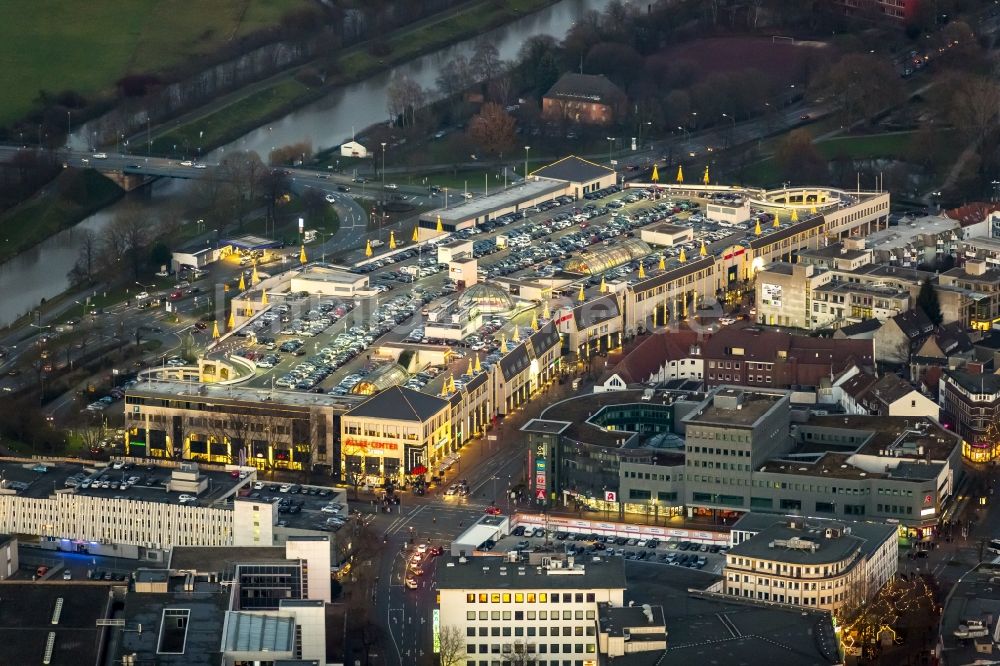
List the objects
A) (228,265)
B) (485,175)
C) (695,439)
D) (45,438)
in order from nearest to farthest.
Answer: (695,439) < (45,438) < (228,265) < (485,175)

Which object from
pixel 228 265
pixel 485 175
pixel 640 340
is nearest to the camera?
pixel 640 340

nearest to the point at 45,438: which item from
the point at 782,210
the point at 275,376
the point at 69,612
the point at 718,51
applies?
the point at 275,376

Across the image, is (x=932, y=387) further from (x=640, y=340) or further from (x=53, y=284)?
(x=53, y=284)

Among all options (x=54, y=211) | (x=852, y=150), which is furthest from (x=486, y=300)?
(x=852, y=150)

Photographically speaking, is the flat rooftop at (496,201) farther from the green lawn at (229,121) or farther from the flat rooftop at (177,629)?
the flat rooftop at (177,629)

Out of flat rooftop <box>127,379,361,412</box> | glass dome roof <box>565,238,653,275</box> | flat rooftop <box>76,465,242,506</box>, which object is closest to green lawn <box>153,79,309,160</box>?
glass dome roof <box>565,238,653,275</box>

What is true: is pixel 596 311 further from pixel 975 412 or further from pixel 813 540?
pixel 813 540
